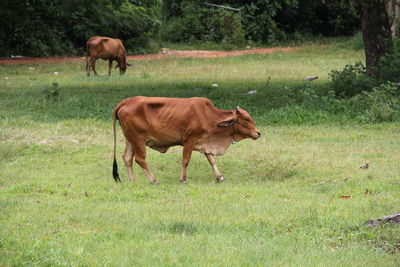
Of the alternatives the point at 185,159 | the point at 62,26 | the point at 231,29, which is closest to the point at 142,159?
the point at 185,159

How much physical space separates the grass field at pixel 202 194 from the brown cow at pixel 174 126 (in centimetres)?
47

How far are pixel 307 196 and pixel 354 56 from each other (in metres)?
21.1

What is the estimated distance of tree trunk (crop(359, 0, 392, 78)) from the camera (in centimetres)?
1844

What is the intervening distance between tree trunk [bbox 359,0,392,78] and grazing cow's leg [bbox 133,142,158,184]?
29.7 ft

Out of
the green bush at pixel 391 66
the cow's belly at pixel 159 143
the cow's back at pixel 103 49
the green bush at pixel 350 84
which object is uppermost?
the cow's belly at pixel 159 143

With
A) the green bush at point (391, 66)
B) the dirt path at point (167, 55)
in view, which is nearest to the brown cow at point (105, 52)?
the dirt path at point (167, 55)

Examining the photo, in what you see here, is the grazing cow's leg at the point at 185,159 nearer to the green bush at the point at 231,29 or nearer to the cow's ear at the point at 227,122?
the cow's ear at the point at 227,122

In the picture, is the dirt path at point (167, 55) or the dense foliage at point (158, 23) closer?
the dirt path at point (167, 55)

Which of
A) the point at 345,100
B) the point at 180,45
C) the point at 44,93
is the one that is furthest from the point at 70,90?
the point at 180,45

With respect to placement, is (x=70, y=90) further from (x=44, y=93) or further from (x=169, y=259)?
(x=169, y=259)

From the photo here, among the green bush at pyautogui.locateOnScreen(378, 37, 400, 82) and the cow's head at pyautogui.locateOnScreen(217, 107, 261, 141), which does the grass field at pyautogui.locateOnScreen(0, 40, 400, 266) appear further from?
the green bush at pyautogui.locateOnScreen(378, 37, 400, 82)

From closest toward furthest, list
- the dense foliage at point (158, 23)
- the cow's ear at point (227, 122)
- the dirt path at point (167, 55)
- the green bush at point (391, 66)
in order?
1. the cow's ear at point (227, 122)
2. the green bush at point (391, 66)
3. the dirt path at point (167, 55)
4. the dense foliage at point (158, 23)

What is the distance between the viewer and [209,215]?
27.7ft

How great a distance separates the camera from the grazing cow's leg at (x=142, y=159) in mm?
10570
